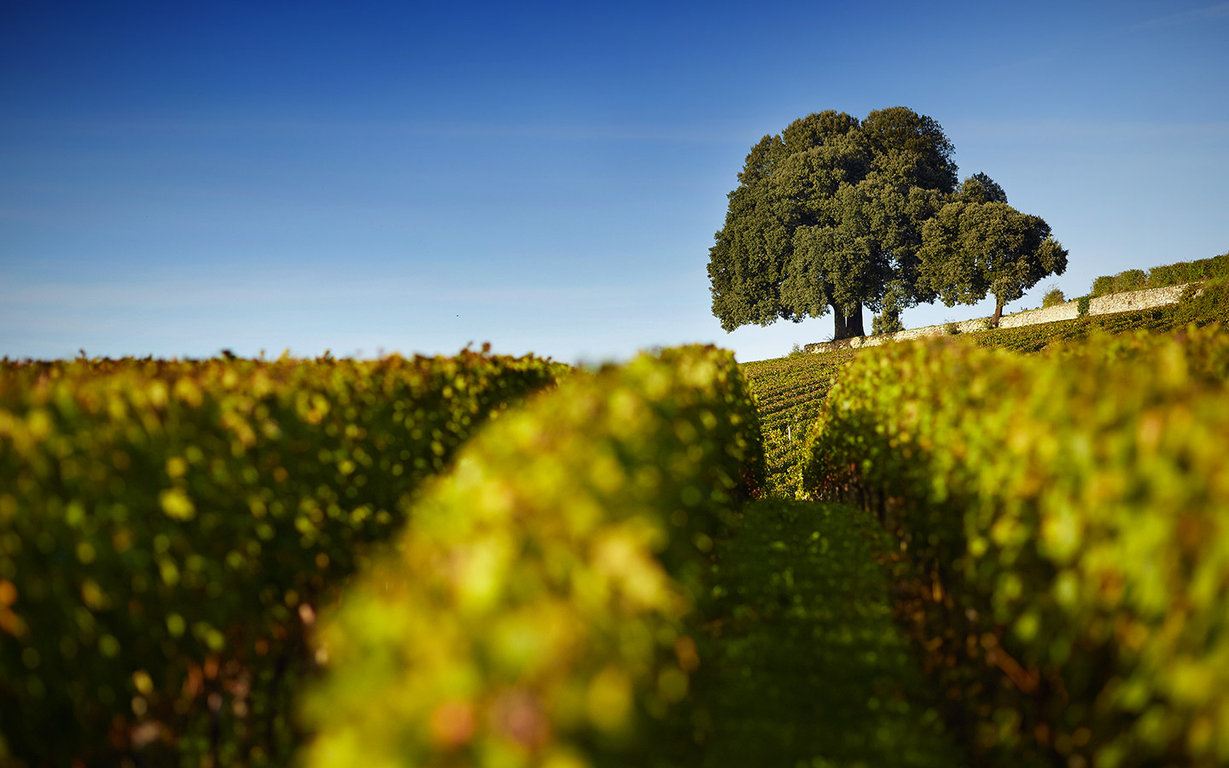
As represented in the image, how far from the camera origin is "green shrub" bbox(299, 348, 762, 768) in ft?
6.23

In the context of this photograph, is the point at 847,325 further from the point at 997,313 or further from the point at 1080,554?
the point at 1080,554

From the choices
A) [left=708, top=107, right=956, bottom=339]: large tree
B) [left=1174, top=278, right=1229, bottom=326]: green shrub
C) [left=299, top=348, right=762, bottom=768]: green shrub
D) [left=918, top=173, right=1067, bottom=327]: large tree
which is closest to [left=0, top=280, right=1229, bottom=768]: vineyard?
[left=299, top=348, right=762, bottom=768]: green shrub

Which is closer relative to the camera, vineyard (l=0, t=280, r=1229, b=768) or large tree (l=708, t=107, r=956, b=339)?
vineyard (l=0, t=280, r=1229, b=768)

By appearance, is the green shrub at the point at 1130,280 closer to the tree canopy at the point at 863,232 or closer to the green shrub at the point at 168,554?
the tree canopy at the point at 863,232

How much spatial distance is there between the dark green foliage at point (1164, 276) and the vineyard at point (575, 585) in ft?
146

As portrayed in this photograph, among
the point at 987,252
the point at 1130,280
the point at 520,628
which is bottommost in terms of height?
the point at 520,628

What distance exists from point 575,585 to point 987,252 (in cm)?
5130

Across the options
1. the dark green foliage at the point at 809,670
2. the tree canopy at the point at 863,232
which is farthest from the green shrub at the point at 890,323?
the dark green foliage at the point at 809,670

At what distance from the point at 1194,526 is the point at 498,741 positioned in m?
2.89

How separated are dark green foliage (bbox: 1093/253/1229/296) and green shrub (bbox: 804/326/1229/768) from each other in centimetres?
4462

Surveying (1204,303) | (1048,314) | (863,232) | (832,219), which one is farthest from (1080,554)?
(1048,314)

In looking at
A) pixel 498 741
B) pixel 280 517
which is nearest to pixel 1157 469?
pixel 498 741

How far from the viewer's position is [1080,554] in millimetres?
3754

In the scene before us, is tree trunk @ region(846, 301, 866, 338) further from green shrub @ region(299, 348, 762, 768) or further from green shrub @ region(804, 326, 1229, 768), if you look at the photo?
green shrub @ region(299, 348, 762, 768)
